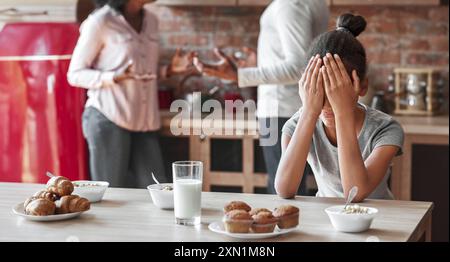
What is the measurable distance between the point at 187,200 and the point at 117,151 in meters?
1.75

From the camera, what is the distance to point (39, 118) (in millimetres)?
3871

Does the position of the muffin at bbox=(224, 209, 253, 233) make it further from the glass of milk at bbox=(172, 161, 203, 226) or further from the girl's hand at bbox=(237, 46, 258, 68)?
the girl's hand at bbox=(237, 46, 258, 68)

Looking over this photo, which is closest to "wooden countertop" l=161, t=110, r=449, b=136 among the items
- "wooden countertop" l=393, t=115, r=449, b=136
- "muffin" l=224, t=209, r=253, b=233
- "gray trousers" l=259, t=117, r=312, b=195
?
"wooden countertop" l=393, t=115, r=449, b=136

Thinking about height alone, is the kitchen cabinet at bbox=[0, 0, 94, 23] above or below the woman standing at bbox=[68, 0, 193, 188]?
above

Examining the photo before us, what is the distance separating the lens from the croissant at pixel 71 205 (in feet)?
6.16

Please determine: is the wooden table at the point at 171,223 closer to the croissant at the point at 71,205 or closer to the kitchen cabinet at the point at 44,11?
the croissant at the point at 71,205

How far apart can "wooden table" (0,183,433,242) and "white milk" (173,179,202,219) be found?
3cm

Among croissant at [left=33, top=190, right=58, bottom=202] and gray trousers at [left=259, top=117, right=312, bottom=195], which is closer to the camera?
croissant at [left=33, top=190, right=58, bottom=202]

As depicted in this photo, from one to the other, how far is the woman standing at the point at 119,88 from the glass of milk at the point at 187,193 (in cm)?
163

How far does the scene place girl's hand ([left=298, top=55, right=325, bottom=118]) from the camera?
6.89ft

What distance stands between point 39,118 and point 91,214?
2014 mm

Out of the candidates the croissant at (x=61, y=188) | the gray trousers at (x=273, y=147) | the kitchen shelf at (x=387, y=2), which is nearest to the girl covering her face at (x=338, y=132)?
the croissant at (x=61, y=188)
